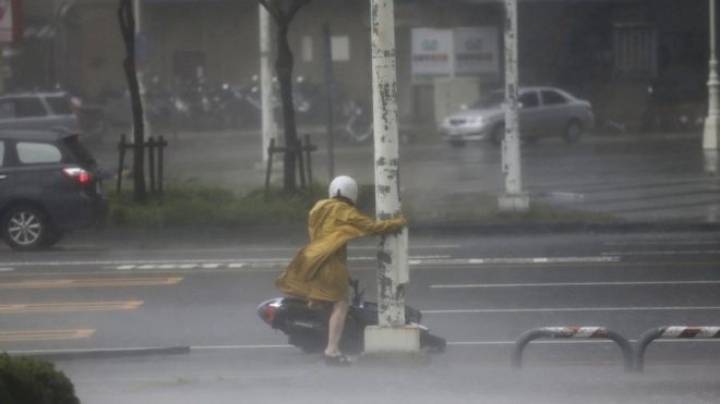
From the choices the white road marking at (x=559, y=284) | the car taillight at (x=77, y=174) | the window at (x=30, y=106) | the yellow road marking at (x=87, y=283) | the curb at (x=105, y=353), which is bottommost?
the white road marking at (x=559, y=284)

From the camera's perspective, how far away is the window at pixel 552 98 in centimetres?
4347

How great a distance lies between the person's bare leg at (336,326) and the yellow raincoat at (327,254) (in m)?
0.07

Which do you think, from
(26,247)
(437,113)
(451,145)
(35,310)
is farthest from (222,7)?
(35,310)

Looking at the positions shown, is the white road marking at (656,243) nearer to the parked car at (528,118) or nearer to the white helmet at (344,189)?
the white helmet at (344,189)

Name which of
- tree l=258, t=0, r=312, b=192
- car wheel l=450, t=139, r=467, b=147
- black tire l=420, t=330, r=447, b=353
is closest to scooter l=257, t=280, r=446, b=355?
black tire l=420, t=330, r=447, b=353

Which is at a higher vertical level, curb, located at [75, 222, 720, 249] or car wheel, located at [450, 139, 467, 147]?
curb, located at [75, 222, 720, 249]

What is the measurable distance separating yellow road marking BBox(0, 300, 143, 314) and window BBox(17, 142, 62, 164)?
17.1 feet

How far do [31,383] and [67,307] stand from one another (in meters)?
8.33

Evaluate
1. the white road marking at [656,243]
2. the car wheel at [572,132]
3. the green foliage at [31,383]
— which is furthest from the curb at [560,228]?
the car wheel at [572,132]

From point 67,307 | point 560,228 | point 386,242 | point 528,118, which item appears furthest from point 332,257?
point 528,118

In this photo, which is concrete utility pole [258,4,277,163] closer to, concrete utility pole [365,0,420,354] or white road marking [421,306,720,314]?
white road marking [421,306,720,314]

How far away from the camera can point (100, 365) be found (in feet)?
40.8

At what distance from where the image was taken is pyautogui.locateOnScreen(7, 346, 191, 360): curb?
41.2 ft

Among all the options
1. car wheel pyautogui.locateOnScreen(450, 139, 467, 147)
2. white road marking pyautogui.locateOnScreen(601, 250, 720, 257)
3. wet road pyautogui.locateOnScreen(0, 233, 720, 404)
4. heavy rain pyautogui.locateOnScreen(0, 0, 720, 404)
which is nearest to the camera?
wet road pyautogui.locateOnScreen(0, 233, 720, 404)
